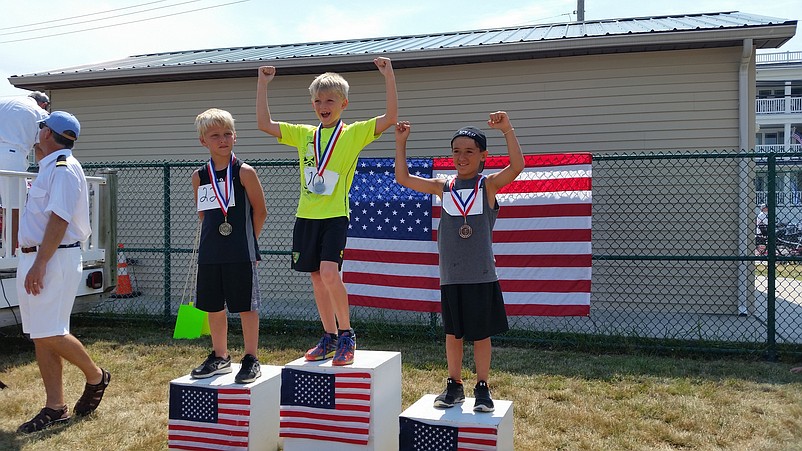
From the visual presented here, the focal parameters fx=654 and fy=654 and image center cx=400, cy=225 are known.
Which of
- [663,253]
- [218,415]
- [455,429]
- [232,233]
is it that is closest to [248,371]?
[218,415]

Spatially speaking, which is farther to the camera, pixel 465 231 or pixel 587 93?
pixel 587 93

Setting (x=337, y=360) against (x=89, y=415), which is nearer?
(x=337, y=360)

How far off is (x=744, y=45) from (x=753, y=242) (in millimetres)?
2329

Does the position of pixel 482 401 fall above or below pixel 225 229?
below

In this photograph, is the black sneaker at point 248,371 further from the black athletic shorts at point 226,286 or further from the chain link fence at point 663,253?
the chain link fence at point 663,253

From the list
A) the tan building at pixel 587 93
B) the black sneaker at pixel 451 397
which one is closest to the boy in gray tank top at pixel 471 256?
the black sneaker at pixel 451 397

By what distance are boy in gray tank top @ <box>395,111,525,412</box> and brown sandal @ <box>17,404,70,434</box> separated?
2.44 meters

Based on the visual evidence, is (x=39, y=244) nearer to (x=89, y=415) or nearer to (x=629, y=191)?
(x=89, y=415)

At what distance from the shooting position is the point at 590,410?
14.5ft

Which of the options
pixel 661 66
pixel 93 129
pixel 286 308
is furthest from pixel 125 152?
pixel 661 66

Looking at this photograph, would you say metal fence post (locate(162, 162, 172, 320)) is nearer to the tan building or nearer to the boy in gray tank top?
the tan building

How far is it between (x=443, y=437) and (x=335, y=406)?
632 mm

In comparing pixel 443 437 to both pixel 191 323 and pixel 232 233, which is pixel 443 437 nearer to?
pixel 232 233

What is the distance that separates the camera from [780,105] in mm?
35906
